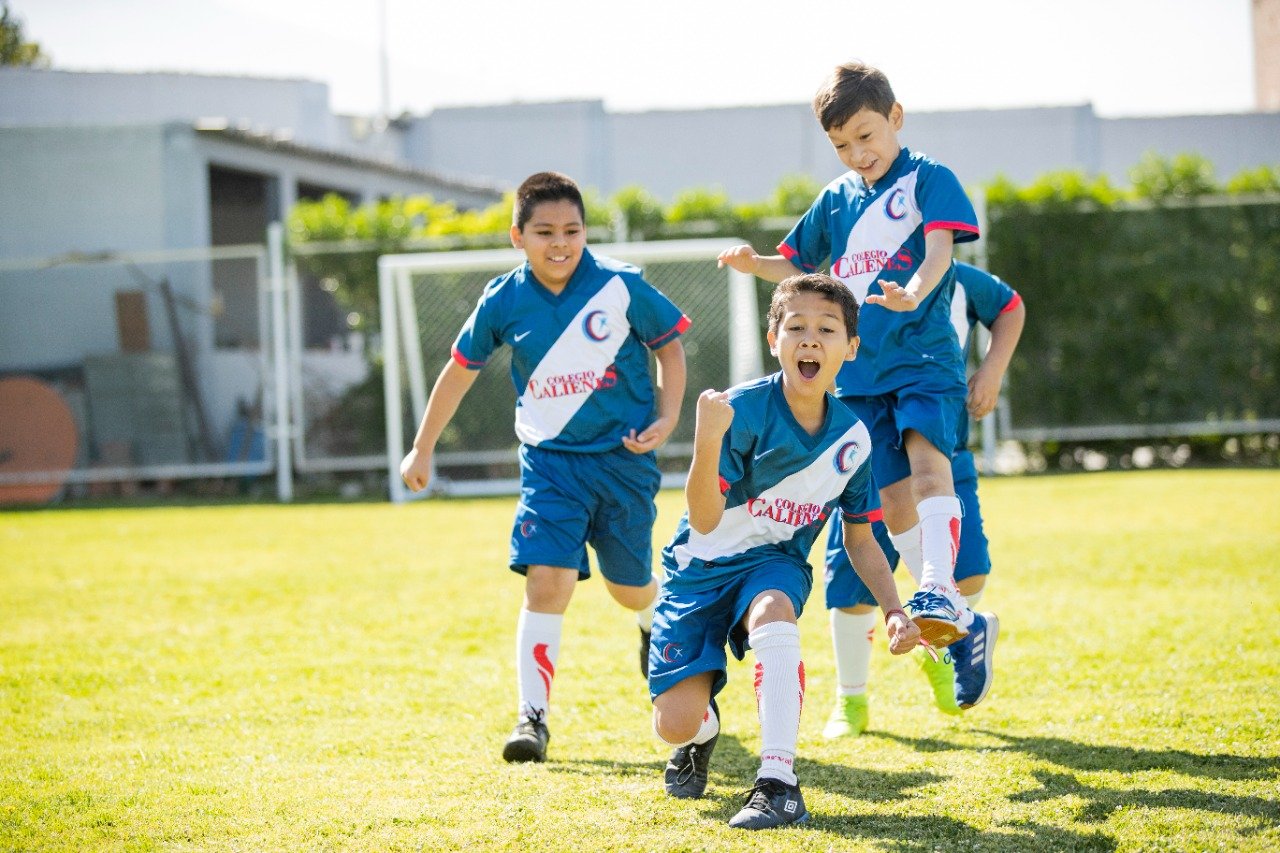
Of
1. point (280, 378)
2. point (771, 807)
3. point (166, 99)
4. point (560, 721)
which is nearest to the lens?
point (771, 807)

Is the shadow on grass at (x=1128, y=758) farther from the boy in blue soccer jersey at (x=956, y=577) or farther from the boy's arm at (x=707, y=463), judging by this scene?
the boy's arm at (x=707, y=463)

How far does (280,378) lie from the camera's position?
13.2 metres

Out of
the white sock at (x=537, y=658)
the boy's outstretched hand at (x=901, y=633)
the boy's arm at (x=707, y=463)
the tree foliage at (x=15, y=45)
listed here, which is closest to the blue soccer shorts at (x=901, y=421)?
the boy's outstretched hand at (x=901, y=633)

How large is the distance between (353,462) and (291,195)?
19.7 feet

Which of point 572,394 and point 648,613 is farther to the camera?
point 648,613

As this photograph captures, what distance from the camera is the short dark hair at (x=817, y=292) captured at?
3.32m

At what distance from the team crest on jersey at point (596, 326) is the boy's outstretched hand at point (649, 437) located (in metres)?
0.35

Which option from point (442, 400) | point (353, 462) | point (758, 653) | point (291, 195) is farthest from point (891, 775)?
point (291, 195)

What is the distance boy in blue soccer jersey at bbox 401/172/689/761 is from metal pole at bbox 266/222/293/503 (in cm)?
920

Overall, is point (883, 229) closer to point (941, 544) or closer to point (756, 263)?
point (756, 263)

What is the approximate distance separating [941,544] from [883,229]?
102cm

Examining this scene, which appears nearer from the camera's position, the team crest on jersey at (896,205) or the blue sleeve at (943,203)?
the blue sleeve at (943,203)

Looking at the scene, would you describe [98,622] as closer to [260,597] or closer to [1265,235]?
[260,597]

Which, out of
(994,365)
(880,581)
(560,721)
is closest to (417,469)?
(560,721)
